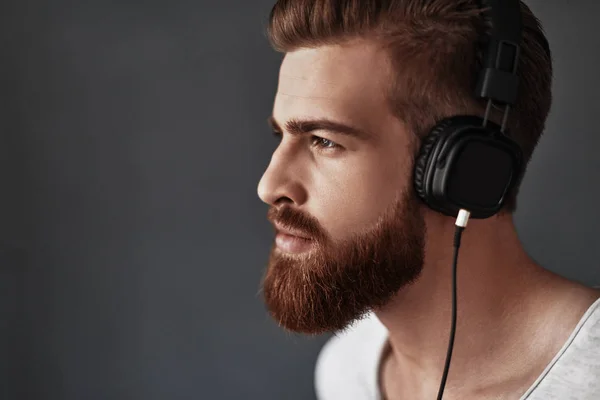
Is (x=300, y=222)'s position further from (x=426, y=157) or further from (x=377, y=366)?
(x=377, y=366)

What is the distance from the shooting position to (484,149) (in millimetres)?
985

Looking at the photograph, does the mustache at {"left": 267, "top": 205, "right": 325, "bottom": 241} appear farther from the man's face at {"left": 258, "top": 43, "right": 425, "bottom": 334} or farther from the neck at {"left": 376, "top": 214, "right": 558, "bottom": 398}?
the neck at {"left": 376, "top": 214, "right": 558, "bottom": 398}

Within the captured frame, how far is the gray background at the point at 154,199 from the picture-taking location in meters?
1.49

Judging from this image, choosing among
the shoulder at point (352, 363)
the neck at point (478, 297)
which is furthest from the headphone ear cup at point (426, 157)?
the shoulder at point (352, 363)

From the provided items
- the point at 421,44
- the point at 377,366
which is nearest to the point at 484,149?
the point at 421,44

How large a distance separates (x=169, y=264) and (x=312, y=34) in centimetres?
76

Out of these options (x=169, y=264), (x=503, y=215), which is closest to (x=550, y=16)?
(x=503, y=215)

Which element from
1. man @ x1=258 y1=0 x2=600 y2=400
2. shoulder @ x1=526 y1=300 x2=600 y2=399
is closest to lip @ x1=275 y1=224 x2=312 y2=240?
man @ x1=258 y1=0 x2=600 y2=400

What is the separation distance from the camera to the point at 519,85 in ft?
3.65

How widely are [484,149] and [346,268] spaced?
0.96ft

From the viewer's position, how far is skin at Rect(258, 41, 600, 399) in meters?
1.09

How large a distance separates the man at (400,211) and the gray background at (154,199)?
0.33 metres

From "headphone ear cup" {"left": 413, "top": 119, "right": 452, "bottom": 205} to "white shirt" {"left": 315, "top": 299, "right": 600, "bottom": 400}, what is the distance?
336 mm

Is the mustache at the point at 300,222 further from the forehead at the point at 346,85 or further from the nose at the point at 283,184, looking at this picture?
the forehead at the point at 346,85
